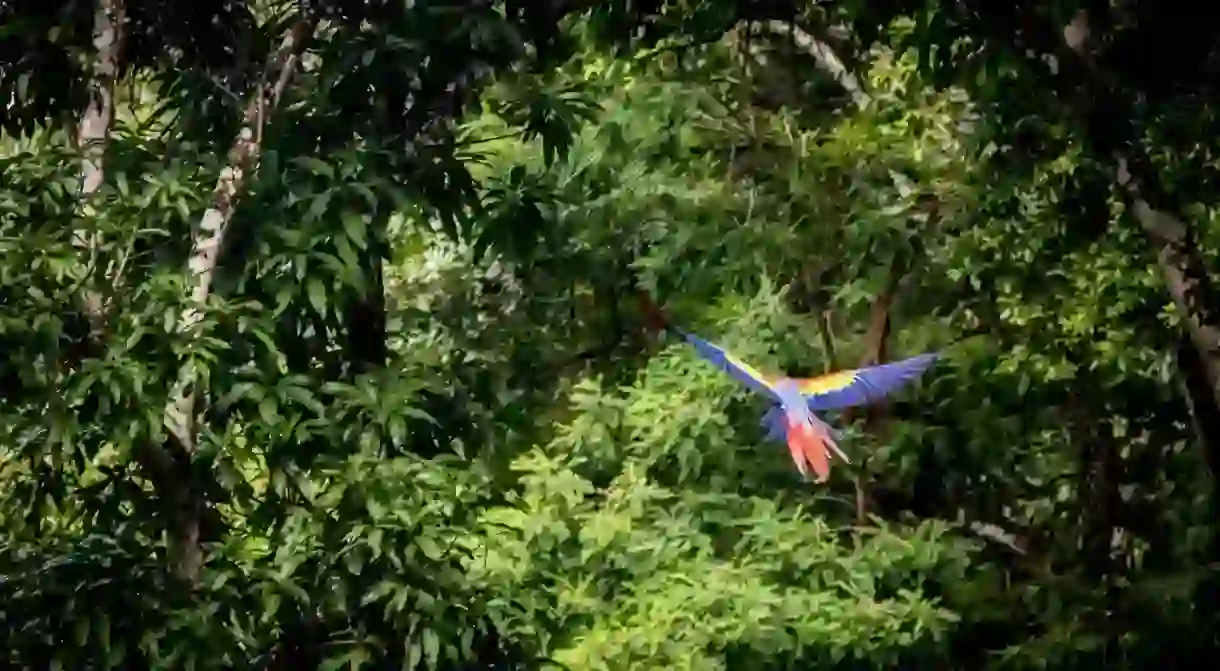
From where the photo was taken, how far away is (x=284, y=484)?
165 cm

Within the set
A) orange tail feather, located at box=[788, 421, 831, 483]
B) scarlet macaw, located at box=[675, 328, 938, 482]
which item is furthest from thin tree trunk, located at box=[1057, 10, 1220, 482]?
orange tail feather, located at box=[788, 421, 831, 483]

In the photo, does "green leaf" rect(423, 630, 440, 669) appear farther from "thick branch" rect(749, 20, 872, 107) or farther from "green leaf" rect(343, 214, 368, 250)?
"thick branch" rect(749, 20, 872, 107)

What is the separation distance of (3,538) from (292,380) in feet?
1.51

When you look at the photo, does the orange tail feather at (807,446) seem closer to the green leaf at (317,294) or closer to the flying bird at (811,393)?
the flying bird at (811,393)

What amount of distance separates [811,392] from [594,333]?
120 cm

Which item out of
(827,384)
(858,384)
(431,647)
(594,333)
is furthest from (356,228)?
(594,333)

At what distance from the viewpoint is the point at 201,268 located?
1.70m

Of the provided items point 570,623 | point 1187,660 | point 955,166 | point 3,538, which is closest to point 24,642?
point 3,538

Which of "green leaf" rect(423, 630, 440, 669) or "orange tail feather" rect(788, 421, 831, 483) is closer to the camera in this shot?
"green leaf" rect(423, 630, 440, 669)

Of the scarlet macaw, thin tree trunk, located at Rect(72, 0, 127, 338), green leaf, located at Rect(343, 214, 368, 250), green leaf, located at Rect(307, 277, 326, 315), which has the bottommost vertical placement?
the scarlet macaw

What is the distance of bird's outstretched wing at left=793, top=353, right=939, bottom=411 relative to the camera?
7.43 ft

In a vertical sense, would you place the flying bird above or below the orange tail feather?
above

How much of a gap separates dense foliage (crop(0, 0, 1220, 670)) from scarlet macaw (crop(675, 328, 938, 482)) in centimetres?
39

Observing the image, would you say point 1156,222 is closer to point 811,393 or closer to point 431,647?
point 811,393
